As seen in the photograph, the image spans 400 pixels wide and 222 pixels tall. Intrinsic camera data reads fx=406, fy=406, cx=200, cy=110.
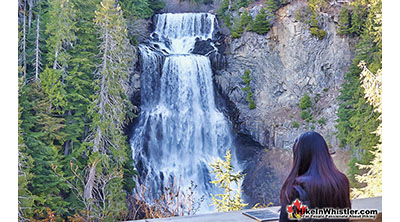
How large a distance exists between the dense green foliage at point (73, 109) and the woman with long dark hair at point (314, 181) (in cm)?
234

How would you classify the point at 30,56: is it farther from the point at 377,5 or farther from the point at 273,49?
the point at 377,5

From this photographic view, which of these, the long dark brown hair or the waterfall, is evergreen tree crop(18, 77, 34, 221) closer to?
the waterfall

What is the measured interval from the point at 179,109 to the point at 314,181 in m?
2.85

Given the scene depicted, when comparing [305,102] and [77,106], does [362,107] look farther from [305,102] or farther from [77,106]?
[77,106]

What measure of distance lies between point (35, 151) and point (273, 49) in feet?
10.4

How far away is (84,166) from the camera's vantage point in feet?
12.7

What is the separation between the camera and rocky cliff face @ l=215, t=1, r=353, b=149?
16.0 ft

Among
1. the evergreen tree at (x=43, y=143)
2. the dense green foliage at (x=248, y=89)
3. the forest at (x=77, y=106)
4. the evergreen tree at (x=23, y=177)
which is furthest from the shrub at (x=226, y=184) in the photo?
the evergreen tree at (x=23, y=177)

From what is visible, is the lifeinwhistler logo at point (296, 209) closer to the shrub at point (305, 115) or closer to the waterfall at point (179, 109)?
the waterfall at point (179, 109)

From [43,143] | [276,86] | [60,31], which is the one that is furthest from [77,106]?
[276,86]

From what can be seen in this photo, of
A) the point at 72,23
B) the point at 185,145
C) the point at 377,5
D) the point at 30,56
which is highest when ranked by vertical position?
the point at 377,5

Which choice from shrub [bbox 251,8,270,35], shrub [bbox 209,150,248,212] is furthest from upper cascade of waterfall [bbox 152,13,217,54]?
shrub [bbox 209,150,248,212]

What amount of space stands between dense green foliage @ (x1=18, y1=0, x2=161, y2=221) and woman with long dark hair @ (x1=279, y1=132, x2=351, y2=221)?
7.66 feet

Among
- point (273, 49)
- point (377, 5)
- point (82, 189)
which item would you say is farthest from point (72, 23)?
point (377, 5)
